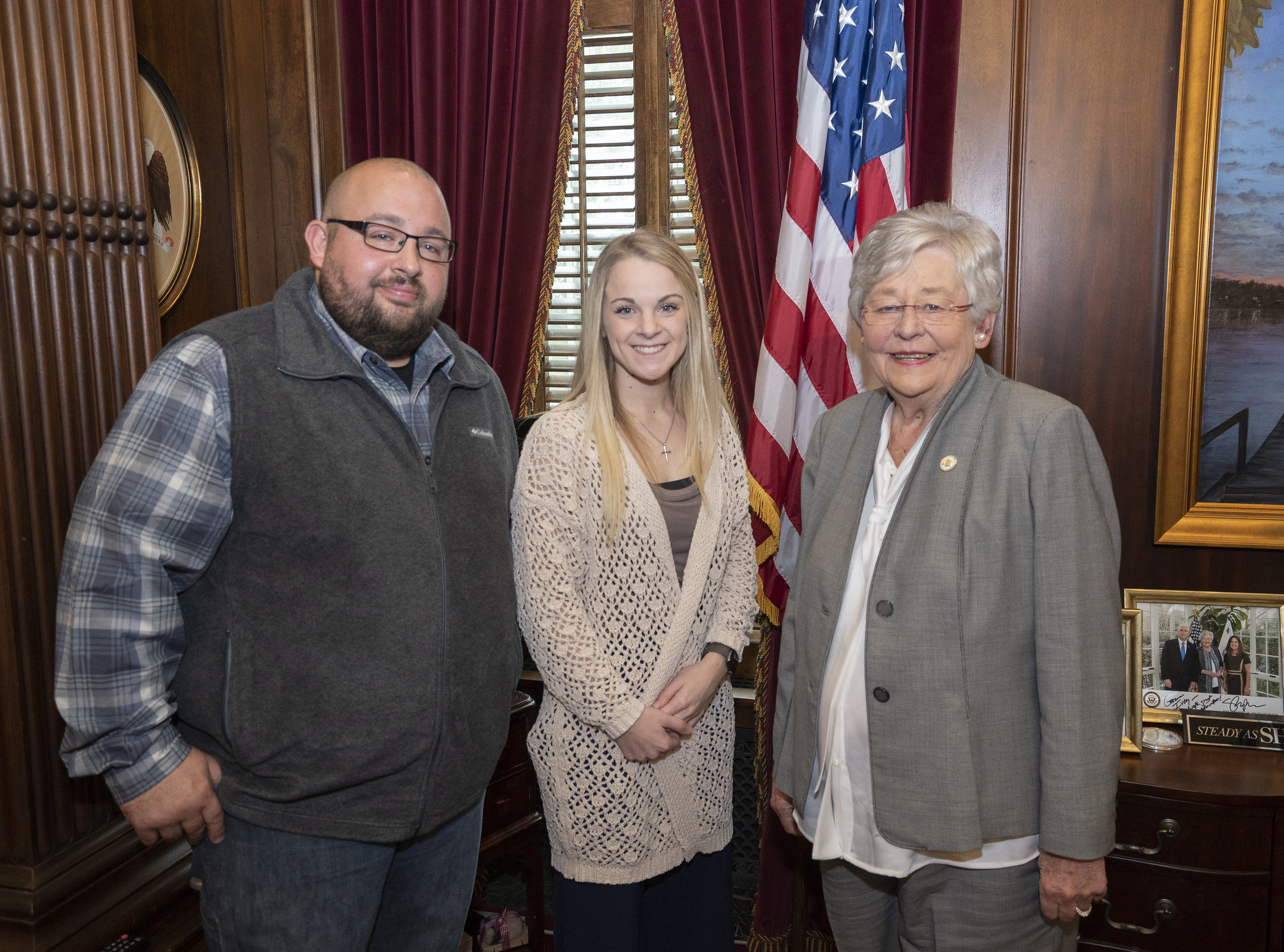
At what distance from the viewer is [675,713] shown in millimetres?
1899

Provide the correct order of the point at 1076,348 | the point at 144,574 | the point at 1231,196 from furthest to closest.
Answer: the point at 1076,348 → the point at 1231,196 → the point at 144,574

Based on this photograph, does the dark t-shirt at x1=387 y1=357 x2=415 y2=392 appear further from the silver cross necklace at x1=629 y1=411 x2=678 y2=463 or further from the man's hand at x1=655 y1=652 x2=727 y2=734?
the man's hand at x1=655 y1=652 x2=727 y2=734

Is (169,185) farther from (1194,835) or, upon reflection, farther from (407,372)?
(1194,835)

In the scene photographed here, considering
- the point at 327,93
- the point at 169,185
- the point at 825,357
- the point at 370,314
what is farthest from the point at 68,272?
the point at 825,357

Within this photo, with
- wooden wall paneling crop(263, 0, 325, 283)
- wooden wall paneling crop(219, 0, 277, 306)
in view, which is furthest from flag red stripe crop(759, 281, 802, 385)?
wooden wall paneling crop(219, 0, 277, 306)

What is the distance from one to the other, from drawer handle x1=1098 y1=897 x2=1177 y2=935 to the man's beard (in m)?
2.13

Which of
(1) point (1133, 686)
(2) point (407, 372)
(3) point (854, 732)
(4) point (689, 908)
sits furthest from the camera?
(1) point (1133, 686)

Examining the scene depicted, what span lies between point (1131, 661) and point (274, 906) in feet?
7.18

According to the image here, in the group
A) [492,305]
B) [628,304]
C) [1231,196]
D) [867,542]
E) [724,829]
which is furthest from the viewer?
[492,305]

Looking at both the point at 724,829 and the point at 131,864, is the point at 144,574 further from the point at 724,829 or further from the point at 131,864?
the point at 724,829

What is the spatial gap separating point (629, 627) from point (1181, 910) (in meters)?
1.63

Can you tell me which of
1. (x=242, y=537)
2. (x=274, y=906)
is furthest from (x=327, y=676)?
(x=274, y=906)

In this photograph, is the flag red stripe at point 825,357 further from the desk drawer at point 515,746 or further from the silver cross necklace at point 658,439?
the desk drawer at point 515,746

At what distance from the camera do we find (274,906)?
63.0 inches
